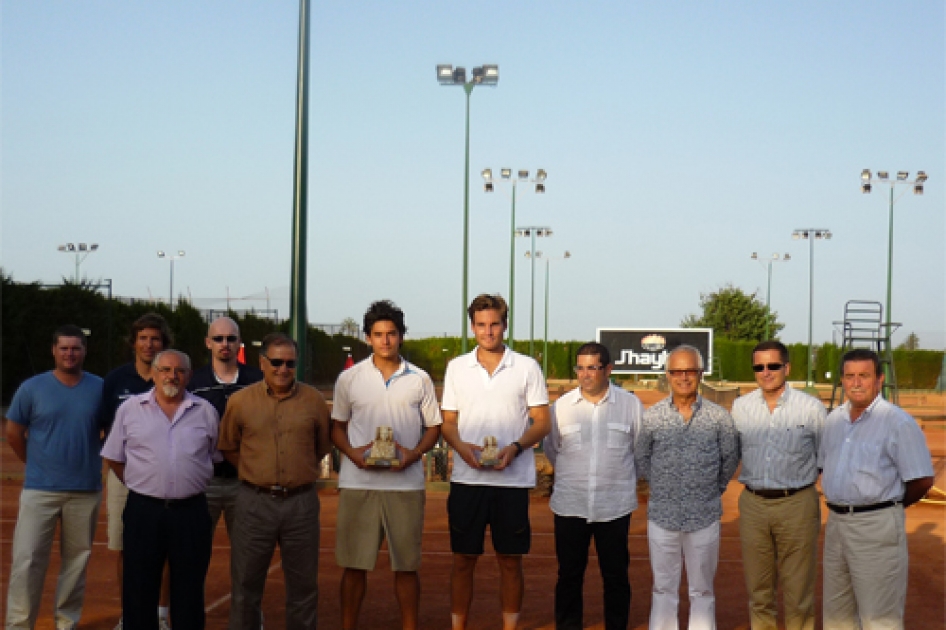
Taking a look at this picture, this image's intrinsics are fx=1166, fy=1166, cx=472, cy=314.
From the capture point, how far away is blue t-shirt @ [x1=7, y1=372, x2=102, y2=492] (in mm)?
6984

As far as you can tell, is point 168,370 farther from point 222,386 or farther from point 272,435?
point 222,386

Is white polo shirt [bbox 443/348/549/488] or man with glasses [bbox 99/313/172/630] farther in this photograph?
man with glasses [bbox 99/313/172/630]

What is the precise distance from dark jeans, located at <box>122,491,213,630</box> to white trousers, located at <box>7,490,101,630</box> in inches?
32.0

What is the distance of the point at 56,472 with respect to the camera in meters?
6.98

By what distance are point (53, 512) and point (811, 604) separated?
14.8 ft

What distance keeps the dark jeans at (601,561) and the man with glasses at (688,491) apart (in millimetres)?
315

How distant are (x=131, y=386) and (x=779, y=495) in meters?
3.92

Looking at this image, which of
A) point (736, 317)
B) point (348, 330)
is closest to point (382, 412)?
point (348, 330)

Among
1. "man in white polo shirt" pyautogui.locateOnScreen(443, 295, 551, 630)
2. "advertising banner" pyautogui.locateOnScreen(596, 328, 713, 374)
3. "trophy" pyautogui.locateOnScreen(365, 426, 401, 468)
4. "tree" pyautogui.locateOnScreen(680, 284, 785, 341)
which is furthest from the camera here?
"tree" pyautogui.locateOnScreen(680, 284, 785, 341)

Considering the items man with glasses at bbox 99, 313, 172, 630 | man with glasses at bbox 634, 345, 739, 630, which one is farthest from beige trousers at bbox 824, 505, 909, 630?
man with glasses at bbox 99, 313, 172, 630

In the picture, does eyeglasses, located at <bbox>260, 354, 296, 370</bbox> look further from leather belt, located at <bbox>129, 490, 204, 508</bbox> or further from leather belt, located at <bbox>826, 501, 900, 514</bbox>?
leather belt, located at <bbox>826, 501, 900, 514</bbox>

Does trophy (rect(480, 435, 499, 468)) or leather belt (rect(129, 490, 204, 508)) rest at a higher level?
trophy (rect(480, 435, 499, 468))

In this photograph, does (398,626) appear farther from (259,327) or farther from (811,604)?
(259,327)

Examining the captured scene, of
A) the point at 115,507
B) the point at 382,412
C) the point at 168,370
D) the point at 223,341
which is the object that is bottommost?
the point at 115,507
